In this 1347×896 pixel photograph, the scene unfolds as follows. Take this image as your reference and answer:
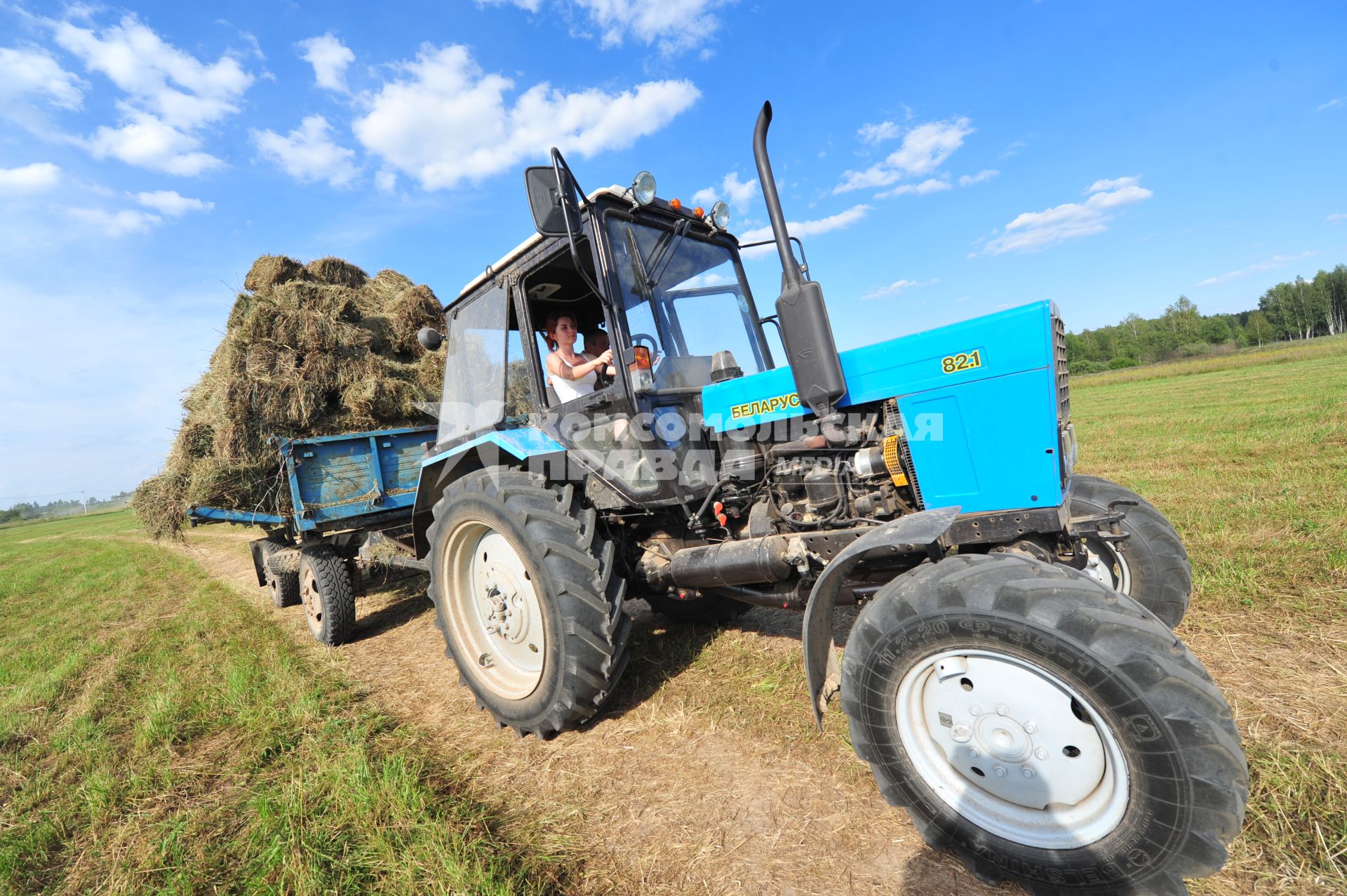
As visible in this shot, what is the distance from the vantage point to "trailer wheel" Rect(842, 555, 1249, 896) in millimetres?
1514

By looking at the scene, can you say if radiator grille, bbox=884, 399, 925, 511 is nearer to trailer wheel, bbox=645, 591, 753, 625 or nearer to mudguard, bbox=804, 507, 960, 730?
mudguard, bbox=804, 507, 960, 730

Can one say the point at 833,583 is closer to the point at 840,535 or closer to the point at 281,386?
the point at 840,535

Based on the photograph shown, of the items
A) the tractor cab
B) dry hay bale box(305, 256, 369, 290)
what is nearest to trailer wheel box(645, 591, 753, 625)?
the tractor cab

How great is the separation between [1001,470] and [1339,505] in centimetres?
389

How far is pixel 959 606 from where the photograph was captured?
5.86 ft

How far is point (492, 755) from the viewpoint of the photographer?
2.87 meters

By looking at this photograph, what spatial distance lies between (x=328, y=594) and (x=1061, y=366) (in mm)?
5157

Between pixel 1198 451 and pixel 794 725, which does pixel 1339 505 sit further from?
pixel 794 725

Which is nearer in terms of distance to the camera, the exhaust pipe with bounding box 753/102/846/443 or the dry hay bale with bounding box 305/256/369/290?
the exhaust pipe with bounding box 753/102/846/443

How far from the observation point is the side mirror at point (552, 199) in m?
2.72

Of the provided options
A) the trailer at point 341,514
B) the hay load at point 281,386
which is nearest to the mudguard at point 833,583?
A: the trailer at point 341,514

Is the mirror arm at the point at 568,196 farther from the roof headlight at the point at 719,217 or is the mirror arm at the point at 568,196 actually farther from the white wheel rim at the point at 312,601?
the white wheel rim at the point at 312,601

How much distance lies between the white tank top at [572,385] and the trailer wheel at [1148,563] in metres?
2.62

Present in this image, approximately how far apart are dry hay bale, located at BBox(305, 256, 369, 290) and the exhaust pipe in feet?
19.6
